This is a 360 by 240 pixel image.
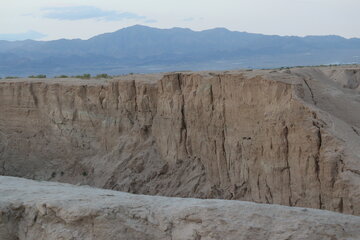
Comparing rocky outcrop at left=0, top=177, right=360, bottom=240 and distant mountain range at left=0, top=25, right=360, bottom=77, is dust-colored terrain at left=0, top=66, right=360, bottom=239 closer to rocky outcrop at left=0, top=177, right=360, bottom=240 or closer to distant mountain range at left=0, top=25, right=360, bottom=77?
rocky outcrop at left=0, top=177, right=360, bottom=240

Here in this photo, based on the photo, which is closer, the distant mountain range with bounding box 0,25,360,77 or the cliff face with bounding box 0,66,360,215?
the cliff face with bounding box 0,66,360,215

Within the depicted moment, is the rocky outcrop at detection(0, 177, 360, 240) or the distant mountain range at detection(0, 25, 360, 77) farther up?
the distant mountain range at detection(0, 25, 360, 77)

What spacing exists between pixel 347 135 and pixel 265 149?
2.45 m

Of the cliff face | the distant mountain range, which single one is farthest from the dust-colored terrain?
the distant mountain range

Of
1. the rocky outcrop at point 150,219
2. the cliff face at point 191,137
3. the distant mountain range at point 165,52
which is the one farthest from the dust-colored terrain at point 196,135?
the distant mountain range at point 165,52

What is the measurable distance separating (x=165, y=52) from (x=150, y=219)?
94922 millimetres

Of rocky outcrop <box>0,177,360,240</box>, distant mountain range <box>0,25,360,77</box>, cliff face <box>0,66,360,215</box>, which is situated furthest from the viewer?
distant mountain range <box>0,25,360,77</box>

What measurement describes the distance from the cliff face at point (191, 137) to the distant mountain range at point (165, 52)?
61.2m

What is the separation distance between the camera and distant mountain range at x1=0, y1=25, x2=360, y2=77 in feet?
283

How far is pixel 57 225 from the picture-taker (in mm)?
7797

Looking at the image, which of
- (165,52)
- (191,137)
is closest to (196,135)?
(191,137)

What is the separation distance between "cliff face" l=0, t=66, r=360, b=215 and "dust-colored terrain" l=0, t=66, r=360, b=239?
3 cm

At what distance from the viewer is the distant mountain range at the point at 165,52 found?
86.3 metres

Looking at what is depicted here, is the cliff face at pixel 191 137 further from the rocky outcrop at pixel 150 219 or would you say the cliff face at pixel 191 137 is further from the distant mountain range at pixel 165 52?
the distant mountain range at pixel 165 52
